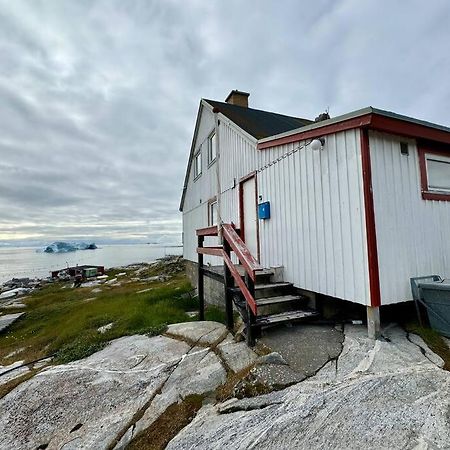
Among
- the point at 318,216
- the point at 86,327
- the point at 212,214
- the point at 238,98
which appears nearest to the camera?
the point at 318,216

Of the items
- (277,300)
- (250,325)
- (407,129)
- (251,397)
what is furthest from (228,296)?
(407,129)

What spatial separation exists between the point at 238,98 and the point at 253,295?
9.80 m

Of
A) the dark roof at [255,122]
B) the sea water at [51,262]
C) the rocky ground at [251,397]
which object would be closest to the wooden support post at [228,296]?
the rocky ground at [251,397]

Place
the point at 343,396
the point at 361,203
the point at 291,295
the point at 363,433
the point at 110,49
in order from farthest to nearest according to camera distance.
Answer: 1. the point at 110,49
2. the point at 291,295
3. the point at 361,203
4. the point at 343,396
5. the point at 363,433

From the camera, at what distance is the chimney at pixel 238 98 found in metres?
11.1

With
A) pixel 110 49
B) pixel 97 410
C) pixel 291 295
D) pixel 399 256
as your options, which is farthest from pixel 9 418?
pixel 110 49

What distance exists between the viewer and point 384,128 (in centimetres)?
370

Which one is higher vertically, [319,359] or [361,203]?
[361,203]

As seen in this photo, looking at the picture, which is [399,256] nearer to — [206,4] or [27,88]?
[206,4]

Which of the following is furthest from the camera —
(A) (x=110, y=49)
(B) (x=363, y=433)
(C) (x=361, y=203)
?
(A) (x=110, y=49)

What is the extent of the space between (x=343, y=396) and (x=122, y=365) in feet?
11.0

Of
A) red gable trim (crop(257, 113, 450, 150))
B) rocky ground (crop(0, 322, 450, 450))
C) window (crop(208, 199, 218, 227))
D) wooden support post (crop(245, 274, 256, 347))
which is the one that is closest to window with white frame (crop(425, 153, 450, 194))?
red gable trim (crop(257, 113, 450, 150))

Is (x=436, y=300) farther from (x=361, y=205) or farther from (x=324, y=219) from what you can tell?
(x=324, y=219)

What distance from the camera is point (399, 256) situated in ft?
12.6
